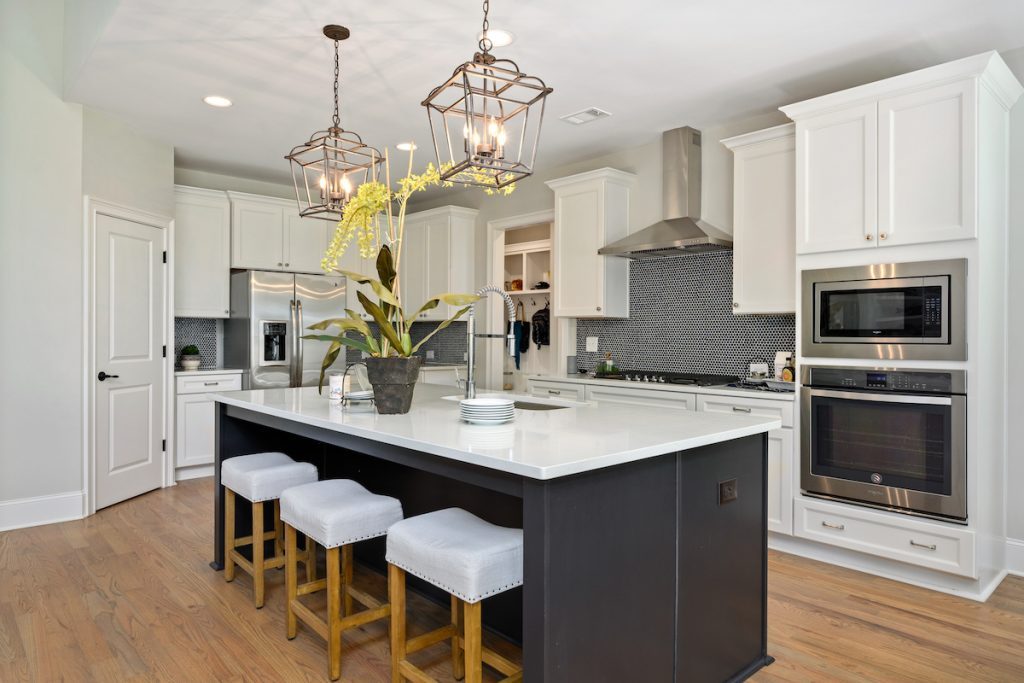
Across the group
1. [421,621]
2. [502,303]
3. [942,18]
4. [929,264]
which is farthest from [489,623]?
[502,303]

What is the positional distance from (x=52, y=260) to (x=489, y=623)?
11.7 feet

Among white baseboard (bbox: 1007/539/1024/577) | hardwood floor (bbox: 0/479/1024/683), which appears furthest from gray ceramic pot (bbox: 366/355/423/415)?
white baseboard (bbox: 1007/539/1024/577)

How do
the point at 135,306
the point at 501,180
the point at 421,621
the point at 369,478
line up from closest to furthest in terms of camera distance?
the point at 501,180 → the point at 421,621 → the point at 369,478 → the point at 135,306

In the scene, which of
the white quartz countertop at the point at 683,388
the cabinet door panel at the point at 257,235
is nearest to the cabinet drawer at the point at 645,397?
the white quartz countertop at the point at 683,388

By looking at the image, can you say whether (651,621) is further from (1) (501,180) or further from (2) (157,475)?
(2) (157,475)

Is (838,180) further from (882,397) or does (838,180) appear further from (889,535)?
(889,535)

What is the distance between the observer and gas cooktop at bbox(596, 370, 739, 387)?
4.17 meters

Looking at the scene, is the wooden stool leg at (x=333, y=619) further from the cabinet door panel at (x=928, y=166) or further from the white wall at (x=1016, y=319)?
the white wall at (x=1016, y=319)

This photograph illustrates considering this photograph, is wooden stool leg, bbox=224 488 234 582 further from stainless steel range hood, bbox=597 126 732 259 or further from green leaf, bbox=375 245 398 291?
stainless steel range hood, bbox=597 126 732 259

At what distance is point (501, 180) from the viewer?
2.29 metres

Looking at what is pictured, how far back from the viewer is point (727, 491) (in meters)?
2.17

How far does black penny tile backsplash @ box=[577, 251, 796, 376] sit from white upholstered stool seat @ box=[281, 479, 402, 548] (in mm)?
2726

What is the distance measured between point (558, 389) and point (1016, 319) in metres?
2.67

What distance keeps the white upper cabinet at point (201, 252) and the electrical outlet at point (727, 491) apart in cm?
467
